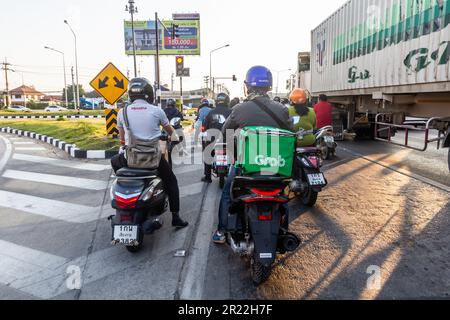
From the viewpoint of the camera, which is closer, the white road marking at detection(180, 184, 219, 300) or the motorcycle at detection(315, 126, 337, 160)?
the white road marking at detection(180, 184, 219, 300)

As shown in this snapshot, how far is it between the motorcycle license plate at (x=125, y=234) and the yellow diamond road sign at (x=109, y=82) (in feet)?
24.2

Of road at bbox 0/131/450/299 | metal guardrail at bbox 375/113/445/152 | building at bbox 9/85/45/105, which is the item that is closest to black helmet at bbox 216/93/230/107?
road at bbox 0/131/450/299

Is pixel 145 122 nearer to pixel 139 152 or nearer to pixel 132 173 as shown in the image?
pixel 139 152

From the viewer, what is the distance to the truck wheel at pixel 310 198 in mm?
5361

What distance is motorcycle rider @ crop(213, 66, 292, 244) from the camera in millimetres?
3438

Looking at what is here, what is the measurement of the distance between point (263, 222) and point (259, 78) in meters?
1.45

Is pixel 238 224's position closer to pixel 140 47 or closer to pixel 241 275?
pixel 241 275

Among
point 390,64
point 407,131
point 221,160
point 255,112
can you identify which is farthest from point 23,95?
point 255,112

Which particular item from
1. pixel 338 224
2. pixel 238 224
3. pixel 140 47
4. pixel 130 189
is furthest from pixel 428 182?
pixel 140 47

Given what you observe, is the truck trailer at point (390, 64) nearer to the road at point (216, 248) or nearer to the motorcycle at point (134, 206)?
the road at point (216, 248)

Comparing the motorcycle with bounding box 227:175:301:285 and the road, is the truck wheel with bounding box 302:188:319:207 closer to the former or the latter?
the road

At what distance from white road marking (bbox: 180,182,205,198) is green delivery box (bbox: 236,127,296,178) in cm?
326

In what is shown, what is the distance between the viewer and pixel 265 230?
10.1 feet

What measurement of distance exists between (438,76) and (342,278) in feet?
15.5
